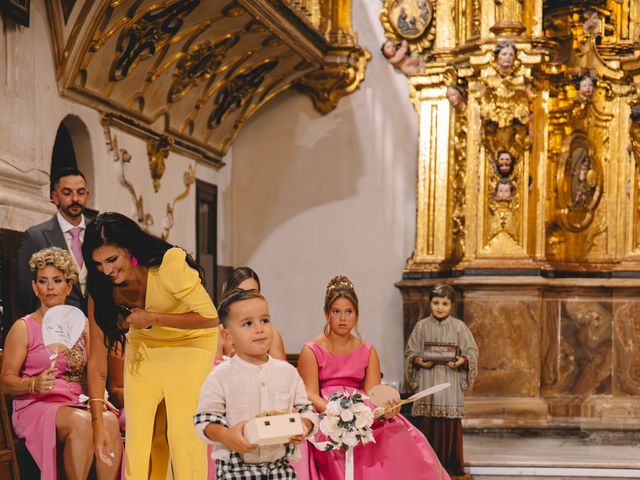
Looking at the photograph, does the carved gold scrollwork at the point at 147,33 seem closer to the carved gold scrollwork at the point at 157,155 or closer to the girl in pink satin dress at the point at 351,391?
the carved gold scrollwork at the point at 157,155

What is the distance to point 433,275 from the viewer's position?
11828 millimetres

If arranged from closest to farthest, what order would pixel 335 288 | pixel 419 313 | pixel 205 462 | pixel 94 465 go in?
pixel 205 462, pixel 94 465, pixel 335 288, pixel 419 313

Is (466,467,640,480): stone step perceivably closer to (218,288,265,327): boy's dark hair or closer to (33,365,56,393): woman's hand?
(33,365,56,393): woman's hand

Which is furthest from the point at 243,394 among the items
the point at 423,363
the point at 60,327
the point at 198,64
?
the point at 198,64

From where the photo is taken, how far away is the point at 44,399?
6.11 meters

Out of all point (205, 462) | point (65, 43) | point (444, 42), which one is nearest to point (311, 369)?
point (205, 462)

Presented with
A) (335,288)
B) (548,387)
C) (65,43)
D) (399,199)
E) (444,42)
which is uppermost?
(444,42)

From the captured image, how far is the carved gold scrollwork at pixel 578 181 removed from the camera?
38.7ft

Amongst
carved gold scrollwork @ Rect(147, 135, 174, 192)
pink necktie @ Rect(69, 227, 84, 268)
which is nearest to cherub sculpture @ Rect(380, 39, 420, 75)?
carved gold scrollwork @ Rect(147, 135, 174, 192)

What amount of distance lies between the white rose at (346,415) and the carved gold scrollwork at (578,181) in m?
7.32

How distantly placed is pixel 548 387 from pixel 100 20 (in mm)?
5731

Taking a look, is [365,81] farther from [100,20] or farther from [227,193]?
[100,20]

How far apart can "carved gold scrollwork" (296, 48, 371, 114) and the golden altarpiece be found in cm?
46

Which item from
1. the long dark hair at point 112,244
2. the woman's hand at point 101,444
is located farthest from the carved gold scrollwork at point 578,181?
the woman's hand at point 101,444
